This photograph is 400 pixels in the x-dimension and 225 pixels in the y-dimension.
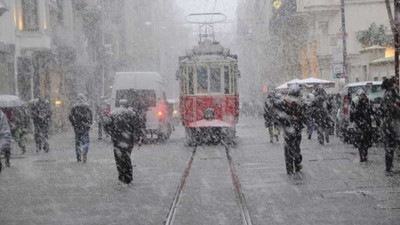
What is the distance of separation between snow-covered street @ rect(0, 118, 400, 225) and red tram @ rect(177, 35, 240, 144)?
535 cm

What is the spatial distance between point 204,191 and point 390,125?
3866 mm

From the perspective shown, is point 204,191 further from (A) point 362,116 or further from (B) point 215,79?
(B) point 215,79

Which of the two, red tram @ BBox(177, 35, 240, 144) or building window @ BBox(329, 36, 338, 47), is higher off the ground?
building window @ BBox(329, 36, 338, 47)

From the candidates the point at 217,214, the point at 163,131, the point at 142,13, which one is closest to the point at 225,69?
the point at 163,131

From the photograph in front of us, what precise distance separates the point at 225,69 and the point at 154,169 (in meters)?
9.80

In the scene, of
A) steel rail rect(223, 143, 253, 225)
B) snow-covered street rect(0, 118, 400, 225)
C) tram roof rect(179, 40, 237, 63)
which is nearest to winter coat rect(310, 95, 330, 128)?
snow-covered street rect(0, 118, 400, 225)

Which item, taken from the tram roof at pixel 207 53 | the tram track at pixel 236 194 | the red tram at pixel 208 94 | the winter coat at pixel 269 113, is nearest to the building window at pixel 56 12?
the tram roof at pixel 207 53

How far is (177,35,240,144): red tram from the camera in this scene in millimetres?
24156

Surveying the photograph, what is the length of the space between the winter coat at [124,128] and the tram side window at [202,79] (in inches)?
459

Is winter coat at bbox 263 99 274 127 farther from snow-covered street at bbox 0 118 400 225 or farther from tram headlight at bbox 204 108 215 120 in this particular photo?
snow-covered street at bbox 0 118 400 225

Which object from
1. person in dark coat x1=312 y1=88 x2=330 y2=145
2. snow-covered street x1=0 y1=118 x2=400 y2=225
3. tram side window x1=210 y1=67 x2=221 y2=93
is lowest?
snow-covered street x1=0 y1=118 x2=400 y2=225

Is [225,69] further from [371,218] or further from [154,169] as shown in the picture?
[371,218]

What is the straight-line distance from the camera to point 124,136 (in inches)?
503

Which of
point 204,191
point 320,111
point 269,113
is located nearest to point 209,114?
point 269,113
